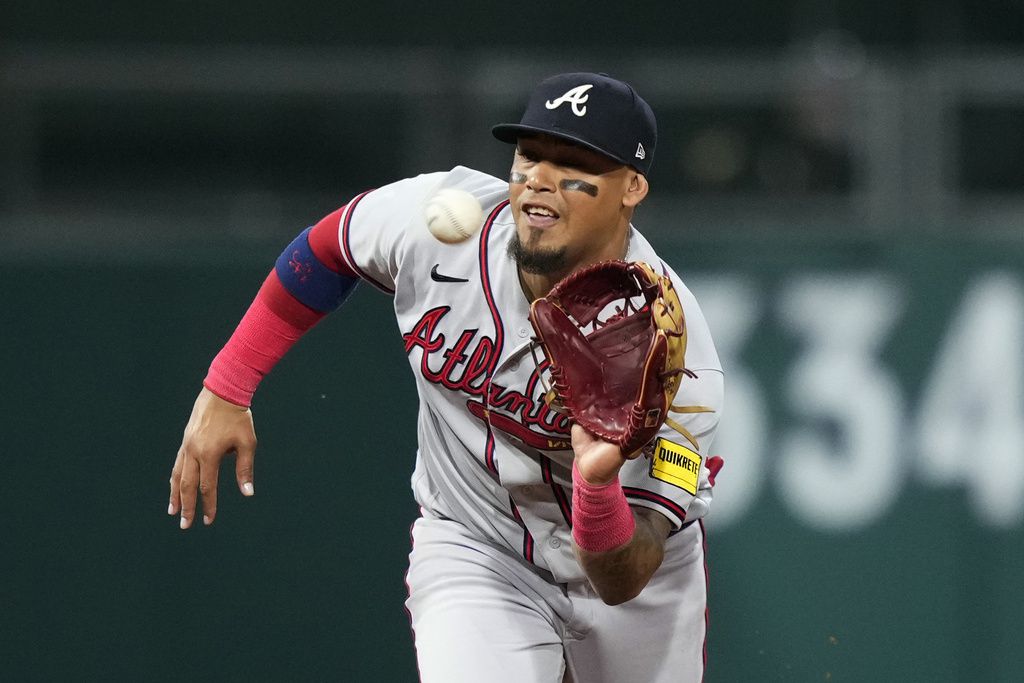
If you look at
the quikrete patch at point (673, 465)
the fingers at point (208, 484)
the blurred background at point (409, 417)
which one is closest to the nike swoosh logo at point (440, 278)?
the quikrete patch at point (673, 465)

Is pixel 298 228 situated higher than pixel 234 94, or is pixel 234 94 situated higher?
pixel 234 94

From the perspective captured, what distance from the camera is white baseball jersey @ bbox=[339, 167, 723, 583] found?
3.17m

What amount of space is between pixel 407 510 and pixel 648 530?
1.81 meters

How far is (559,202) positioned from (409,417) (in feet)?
5.76

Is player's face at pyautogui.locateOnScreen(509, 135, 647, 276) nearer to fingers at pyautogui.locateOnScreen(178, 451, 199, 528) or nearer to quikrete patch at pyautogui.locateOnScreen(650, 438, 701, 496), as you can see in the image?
quikrete patch at pyautogui.locateOnScreen(650, 438, 701, 496)

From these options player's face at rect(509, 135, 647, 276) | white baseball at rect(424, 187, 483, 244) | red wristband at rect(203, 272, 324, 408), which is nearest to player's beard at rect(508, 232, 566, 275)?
player's face at rect(509, 135, 647, 276)

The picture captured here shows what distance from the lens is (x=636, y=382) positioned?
2820 millimetres

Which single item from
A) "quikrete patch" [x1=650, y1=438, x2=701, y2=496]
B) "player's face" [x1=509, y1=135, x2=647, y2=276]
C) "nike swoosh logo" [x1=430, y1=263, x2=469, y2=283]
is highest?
"player's face" [x1=509, y1=135, x2=647, y2=276]

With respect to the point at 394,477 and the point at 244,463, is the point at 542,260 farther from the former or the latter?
the point at 394,477

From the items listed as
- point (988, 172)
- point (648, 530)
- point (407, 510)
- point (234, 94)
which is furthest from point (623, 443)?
point (988, 172)

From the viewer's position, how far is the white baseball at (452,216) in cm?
342

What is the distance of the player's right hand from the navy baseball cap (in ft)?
3.25

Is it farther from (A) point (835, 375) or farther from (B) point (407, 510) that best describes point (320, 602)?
(A) point (835, 375)

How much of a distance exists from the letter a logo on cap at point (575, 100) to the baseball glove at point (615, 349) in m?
0.41
